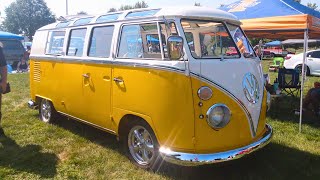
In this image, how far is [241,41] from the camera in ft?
17.1

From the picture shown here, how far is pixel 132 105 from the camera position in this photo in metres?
4.71

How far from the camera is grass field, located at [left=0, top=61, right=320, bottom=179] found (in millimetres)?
4789

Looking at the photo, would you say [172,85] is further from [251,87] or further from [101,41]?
[101,41]

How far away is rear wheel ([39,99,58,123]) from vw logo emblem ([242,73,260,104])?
13.5 feet

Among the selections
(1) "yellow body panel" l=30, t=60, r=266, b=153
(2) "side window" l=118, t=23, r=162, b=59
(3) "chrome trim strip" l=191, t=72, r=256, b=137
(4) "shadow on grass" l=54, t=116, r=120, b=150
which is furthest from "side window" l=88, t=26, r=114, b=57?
(3) "chrome trim strip" l=191, t=72, r=256, b=137

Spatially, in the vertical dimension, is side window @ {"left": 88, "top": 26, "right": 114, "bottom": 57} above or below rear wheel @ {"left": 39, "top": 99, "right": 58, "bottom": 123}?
above

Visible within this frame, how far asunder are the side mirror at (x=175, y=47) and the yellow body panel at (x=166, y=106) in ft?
0.63

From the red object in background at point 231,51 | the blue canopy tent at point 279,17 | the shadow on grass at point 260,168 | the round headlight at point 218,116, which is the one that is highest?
the blue canopy tent at point 279,17

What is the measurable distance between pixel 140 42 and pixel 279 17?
3.73 meters

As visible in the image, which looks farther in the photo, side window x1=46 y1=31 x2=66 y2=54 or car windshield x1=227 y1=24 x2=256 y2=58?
side window x1=46 y1=31 x2=66 y2=54

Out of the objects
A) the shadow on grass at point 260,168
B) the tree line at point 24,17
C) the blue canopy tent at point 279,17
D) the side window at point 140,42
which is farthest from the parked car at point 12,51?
the tree line at point 24,17

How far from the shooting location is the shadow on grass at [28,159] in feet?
16.4

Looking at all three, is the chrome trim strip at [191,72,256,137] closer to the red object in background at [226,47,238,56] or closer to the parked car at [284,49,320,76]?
the red object in background at [226,47,238,56]

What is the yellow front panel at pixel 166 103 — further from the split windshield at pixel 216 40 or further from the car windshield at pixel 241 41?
the car windshield at pixel 241 41
